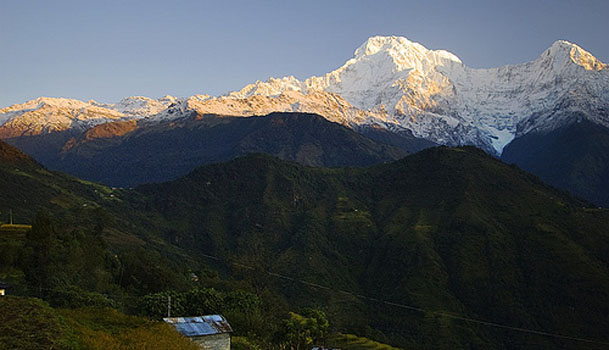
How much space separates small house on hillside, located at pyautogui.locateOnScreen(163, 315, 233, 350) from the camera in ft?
124

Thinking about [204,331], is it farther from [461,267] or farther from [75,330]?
[461,267]

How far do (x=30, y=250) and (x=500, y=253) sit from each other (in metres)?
140

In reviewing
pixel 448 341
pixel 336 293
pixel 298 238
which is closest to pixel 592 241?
pixel 448 341

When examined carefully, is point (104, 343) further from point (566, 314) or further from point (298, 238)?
point (298, 238)

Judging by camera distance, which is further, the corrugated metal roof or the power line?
the power line

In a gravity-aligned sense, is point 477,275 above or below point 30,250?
below

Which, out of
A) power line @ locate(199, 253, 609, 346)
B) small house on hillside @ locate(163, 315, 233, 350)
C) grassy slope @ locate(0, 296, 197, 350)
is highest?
grassy slope @ locate(0, 296, 197, 350)

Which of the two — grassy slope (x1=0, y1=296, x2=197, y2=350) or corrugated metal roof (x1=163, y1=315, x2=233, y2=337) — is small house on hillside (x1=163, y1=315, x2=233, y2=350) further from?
grassy slope (x1=0, y1=296, x2=197, y2=350)

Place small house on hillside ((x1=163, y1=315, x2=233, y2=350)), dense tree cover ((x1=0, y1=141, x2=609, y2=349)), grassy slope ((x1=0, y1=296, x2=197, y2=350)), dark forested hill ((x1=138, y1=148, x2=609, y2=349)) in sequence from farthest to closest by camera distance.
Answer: dark forested hill ((x1=138, y1=148, x2=609, y2=349)), dense tree cover ((x1=0, y1=141, x2=609, y2=349)), small house on hillside ((x1=163, y1=315, x2=233, y2=350)), grassy slope ((x1=0, y1=296, x2=197, y2=350))

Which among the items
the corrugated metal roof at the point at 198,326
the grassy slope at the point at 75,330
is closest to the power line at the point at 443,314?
the corrugated metal roof at the point at 198,326

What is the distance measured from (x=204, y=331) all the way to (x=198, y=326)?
31.5 inches

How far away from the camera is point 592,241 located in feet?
535

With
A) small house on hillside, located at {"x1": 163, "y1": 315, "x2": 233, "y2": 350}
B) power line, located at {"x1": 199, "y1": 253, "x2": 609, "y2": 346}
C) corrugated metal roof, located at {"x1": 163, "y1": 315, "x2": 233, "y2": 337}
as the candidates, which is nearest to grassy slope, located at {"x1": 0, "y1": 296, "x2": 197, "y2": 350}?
corrugated metal roof, located at {"x1": 163, "y1": 315, "x2": 233, "y2": 337}

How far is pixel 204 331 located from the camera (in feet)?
126
